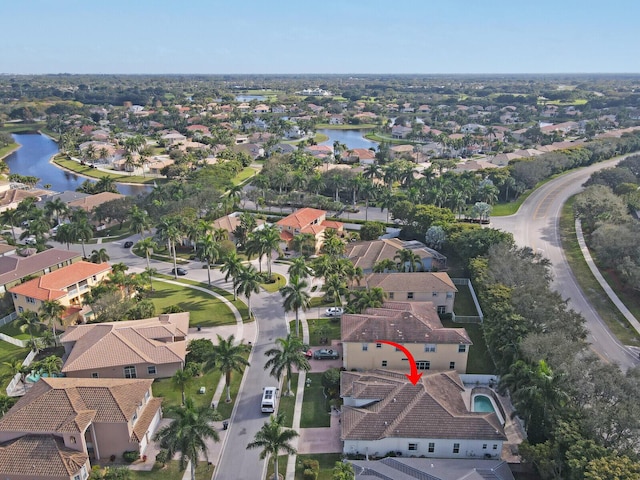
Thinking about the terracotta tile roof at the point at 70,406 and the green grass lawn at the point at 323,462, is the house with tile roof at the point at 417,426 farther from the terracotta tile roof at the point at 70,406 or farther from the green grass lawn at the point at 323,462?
the terracotta tile roof at the point at 70,406

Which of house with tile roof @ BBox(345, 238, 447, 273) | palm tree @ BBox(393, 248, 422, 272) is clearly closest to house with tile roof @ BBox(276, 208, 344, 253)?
house with tile roof @ BBox(345, 238, 447, 273)

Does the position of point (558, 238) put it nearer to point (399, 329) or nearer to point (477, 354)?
point (477, 354)

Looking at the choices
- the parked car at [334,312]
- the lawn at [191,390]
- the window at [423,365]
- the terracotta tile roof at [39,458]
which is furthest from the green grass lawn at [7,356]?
the window at [423,365]

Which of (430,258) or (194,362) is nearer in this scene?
(194,362)

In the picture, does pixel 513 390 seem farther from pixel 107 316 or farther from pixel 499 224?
pixel 499 224

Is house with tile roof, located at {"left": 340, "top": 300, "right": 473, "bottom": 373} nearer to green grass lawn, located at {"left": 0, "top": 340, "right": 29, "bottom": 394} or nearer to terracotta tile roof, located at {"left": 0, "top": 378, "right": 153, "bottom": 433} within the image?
terracotta tile roof, located at {"left": 0, "top": 378, "right": 153, "bottom": 433}

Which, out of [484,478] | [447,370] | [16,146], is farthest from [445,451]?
[16,146]
